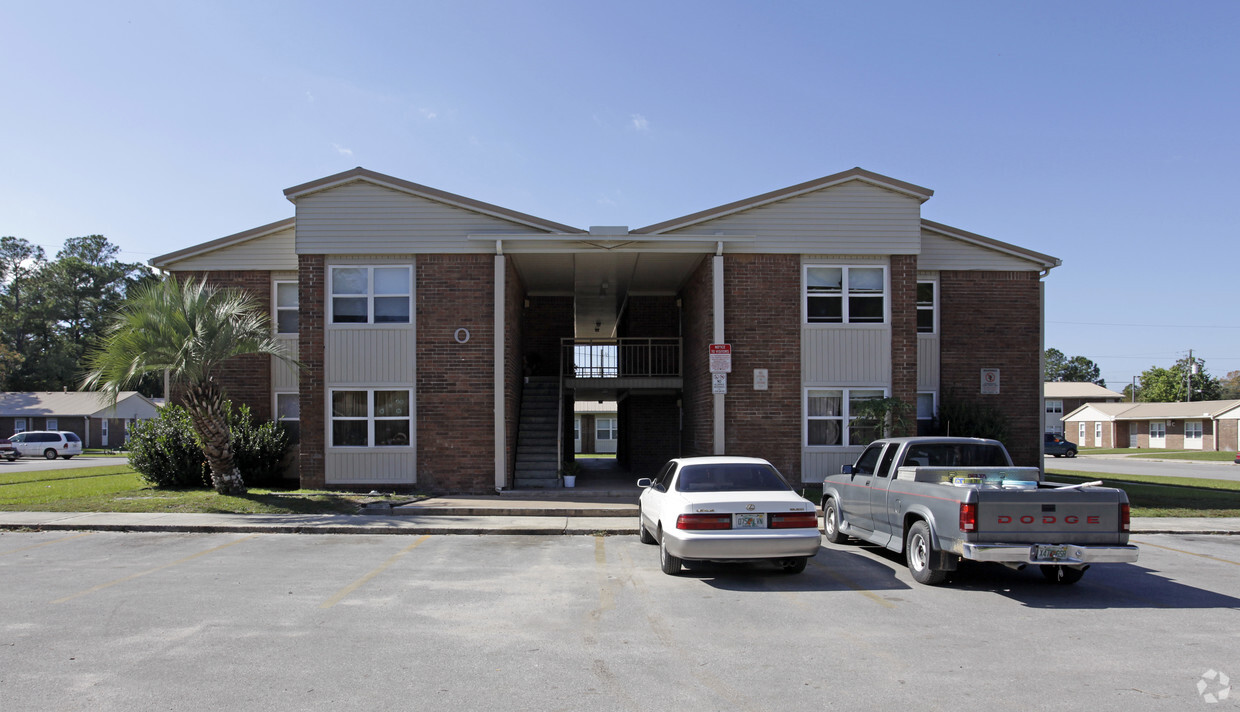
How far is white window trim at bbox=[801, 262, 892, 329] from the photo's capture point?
1770 centimetres

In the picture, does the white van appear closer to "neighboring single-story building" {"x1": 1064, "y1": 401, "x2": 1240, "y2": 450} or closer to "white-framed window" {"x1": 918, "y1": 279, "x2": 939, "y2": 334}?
"white-framed window" {"x1": 918, "y1": 279, "x2": 939, "y2": 334}

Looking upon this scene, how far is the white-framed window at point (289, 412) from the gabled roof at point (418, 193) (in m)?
5.33

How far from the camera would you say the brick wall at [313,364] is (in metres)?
17.3

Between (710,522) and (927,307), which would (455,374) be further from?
(927,307)

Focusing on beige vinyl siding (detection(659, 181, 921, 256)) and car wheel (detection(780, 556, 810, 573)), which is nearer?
car wheel (detection(780, 556, 810, 573))

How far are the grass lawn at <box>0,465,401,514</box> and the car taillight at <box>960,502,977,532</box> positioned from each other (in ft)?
34.6

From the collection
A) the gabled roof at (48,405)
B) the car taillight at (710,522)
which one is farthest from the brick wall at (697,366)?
the gabled roof at (48,405)

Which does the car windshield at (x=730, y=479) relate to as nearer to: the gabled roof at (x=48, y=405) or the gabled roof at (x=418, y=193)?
the gabled roof at (x=418, y=193)

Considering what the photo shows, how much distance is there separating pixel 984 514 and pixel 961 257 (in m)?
13.7

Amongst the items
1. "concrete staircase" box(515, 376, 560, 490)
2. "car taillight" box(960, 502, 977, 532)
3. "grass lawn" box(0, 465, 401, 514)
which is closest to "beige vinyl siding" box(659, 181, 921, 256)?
"concrete staircase" box(515, 376, 560, 490)

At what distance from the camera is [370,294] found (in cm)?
1739

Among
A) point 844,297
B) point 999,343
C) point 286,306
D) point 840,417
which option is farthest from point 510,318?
point 999,343

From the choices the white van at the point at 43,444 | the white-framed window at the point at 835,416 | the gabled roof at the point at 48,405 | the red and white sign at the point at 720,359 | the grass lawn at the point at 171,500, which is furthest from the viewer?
the gabled roof at the point at 48,405

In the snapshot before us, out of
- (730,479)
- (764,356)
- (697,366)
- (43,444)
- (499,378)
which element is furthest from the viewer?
(43,444)
